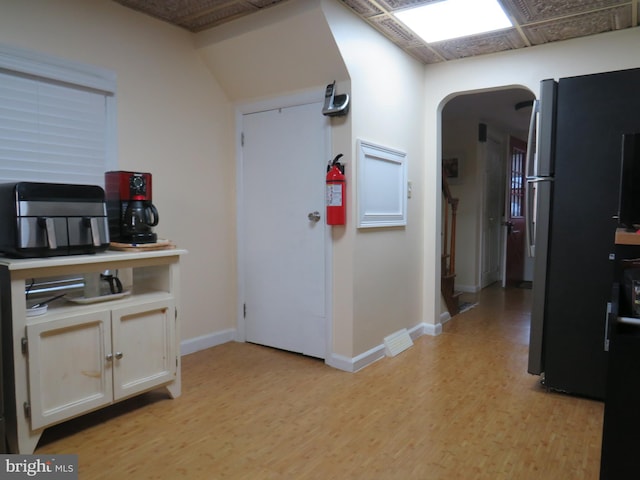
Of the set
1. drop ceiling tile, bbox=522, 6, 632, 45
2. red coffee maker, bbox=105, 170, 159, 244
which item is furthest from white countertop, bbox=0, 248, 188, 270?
drop ceiling tile, bbox=522, 6, 632, 45

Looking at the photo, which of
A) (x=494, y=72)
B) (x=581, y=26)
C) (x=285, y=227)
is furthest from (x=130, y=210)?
(x=581, y=26)

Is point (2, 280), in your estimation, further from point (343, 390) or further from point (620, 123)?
point (620, 123)

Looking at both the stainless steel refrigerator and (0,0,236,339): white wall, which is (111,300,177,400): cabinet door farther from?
the stainless steel refrigerator

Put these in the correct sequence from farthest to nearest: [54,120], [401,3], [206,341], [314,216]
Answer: [206,341], [314,216], [401,3], [54,120]

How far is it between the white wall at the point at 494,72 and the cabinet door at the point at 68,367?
271 cm

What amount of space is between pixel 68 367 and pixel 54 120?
1.39 meters

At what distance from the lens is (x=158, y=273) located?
2.57m

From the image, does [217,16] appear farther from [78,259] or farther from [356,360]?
[356,360]

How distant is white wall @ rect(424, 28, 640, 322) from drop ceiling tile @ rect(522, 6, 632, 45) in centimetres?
7

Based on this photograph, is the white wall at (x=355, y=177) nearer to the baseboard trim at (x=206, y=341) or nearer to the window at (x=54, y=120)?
the baseboard trim at (x=206, y=341)

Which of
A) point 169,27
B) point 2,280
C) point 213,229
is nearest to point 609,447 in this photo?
point 2,280

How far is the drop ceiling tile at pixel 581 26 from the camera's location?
2772 mm

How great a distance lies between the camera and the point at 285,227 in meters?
3.32

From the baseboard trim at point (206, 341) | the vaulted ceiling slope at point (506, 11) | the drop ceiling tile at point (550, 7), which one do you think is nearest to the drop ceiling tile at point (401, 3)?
the vaulted ceiling slope at point (506, 11)
